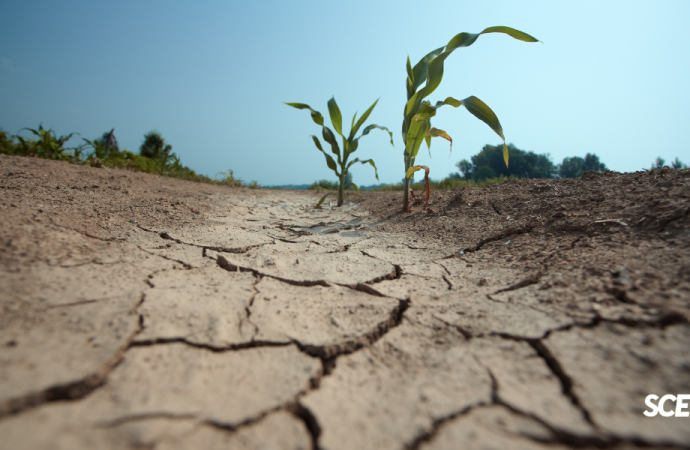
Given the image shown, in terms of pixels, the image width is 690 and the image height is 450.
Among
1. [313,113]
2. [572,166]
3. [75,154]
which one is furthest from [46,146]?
[572,166]

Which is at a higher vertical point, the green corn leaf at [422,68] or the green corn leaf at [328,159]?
the green corn leaf at [422,68]

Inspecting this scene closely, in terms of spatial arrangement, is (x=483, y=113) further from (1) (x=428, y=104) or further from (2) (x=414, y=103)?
(2) (x=414, y=103)

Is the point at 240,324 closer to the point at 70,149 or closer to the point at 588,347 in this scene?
the point at 588,347

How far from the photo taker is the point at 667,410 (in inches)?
26.9

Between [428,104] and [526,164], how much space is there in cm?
1030

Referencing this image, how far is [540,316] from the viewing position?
1080 millimetres

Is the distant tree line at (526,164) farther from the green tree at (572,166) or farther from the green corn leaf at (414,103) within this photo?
the green corn leaf at (414,103)

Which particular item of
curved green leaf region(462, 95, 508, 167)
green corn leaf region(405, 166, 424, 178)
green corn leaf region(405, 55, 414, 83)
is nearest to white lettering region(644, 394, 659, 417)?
curved green leaf region(462, 95, 508, 167)

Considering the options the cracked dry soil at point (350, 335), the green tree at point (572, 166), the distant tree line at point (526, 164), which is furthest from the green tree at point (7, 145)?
the green tree at point (572, 166)

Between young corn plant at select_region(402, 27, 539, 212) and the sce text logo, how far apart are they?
5.80 feet

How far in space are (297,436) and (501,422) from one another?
18.4 inches

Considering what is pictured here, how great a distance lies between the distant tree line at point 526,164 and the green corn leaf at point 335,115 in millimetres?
6665

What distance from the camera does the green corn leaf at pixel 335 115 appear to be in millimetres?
3512

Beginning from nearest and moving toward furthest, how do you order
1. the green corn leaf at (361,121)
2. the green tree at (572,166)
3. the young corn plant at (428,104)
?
the young corn plant at (428,104) < the green corn leaf at (361,121) < the green tree at (572,166)
